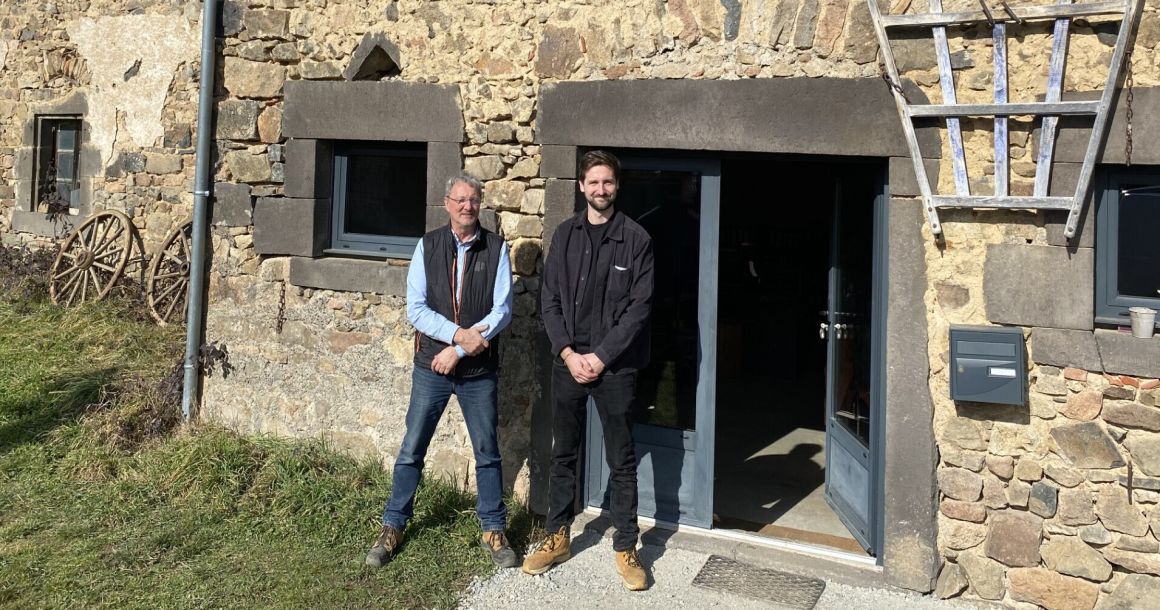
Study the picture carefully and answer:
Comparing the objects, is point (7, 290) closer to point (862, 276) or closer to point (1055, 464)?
point (862, 276)

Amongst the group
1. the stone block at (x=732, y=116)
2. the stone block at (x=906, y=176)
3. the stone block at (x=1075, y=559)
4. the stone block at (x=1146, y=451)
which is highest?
the stone block at (x=732, y=116)

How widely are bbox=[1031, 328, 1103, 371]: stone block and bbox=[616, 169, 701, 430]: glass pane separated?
152 cm

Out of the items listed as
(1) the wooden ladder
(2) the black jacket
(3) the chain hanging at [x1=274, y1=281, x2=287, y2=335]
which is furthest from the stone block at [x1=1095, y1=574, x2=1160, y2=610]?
(3) the chain hanging at [x1=274, y1=281, x2=287, y2=335]

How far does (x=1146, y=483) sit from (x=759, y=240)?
6.50 meters

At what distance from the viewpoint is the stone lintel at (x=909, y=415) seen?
3768 mm

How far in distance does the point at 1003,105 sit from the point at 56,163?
10.3m

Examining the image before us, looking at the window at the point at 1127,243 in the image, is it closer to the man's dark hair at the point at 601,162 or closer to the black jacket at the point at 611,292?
the black jacket at the point at 611,292

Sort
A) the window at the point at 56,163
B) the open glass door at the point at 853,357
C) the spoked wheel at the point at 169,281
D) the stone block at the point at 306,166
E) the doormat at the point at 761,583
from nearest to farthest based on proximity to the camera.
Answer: the doormat at the point at 761,583, the open glass door at the point at 853,357, the stone block at the point at 306,166, the spoked wheel at the point at 169,281, the window at the point at 56,163

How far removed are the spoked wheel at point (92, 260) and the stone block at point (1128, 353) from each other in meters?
8.18

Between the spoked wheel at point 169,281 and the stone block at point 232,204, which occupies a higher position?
the stone block at point 232,204

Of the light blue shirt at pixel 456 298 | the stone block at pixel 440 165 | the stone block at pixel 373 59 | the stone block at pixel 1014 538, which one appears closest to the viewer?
the stone block at pixel 1014 538

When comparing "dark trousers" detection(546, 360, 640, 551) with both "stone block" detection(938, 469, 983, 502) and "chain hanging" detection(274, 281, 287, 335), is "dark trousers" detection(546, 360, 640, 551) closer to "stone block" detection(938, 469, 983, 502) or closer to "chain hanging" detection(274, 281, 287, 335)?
"stone block" detection(938, 469, 983, 502)

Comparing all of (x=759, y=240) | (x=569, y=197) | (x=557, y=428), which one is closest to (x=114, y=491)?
(x=557, y=428)

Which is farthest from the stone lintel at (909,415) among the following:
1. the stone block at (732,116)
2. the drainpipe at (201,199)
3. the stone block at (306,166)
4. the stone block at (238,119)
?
the drainpipe at (201,199)
